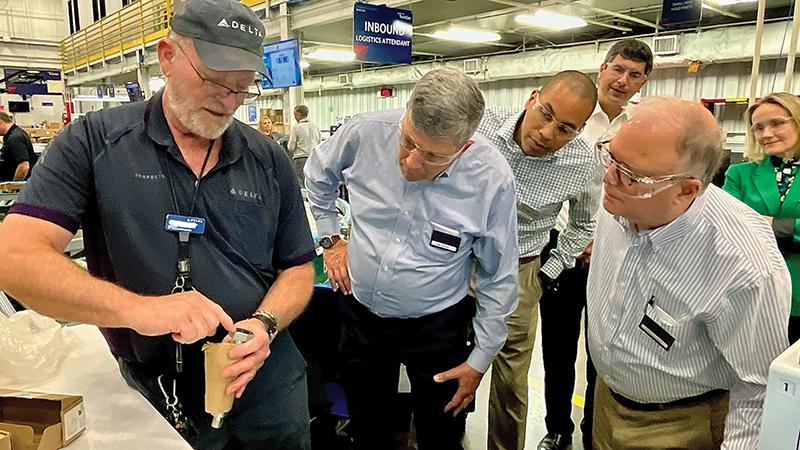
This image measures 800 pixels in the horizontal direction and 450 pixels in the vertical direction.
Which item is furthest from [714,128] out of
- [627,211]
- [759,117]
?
[759,117]

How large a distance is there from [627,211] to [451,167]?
54 cm

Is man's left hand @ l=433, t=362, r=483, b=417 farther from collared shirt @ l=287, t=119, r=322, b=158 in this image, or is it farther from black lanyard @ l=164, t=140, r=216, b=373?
collared shirt @ l=287, t=119, r=322, b=158

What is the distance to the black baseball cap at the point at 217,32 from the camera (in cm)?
123

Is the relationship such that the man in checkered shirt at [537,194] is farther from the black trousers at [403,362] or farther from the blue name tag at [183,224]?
the blue name tag at [183,224]

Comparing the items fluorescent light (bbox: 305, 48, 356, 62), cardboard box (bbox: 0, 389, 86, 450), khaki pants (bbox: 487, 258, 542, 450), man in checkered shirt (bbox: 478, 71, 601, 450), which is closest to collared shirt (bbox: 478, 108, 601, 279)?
man in checkered shirt (bbox: 478, 71, 601, 450)

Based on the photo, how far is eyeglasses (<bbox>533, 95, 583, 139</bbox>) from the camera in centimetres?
197

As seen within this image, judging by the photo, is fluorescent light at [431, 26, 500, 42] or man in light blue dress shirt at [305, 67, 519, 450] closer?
man in light blue dress shirt at [305, 67, 519, 450]

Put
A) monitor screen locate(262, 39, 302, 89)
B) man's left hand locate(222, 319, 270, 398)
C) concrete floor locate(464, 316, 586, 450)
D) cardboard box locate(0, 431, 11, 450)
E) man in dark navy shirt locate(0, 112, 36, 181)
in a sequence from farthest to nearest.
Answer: man in dark navy shirt locate(0, 112, 36, 181) < monitor screen locate(262, 39, 302, 89) < concrete floor locate(464, 316, 586, 450) < man's left hand locate(222, 319, 270, 398) < cardboard box locate(0, 431, 11, 450)

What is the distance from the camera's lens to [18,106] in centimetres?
1534

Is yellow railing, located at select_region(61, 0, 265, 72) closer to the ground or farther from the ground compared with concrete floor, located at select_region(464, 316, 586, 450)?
farther from the ground

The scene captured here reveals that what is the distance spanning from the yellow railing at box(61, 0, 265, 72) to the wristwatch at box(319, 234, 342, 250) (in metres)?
8.81

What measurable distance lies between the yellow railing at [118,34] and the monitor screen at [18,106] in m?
1.98

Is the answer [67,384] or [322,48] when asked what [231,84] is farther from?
[322,48]

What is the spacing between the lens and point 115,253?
1253mm
